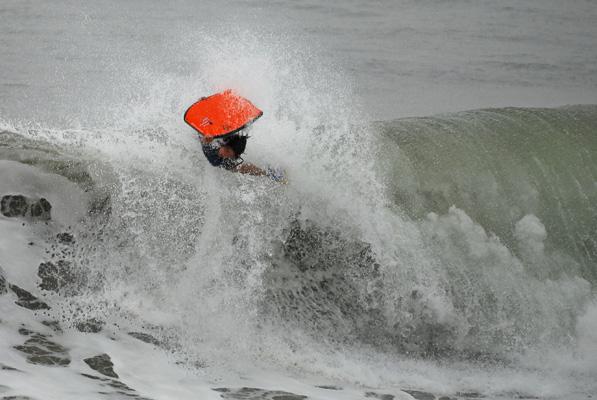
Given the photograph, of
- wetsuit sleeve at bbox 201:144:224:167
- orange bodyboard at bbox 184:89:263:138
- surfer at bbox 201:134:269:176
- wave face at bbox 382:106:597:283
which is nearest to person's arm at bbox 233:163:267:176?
surfer at bbox 201:134:269:176

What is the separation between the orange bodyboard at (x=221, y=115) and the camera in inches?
227

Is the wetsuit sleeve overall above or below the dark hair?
below

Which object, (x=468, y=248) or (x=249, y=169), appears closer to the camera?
(x=249, y=169)

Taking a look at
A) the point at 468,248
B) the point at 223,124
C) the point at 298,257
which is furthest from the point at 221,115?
the point at 468,248

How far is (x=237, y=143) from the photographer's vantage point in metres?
5.89

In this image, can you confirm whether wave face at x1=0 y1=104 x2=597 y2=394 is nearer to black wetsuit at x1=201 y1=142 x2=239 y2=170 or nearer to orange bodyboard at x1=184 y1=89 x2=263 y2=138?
black wetsuit at x1=201 y1=142 x2=239 y2=170

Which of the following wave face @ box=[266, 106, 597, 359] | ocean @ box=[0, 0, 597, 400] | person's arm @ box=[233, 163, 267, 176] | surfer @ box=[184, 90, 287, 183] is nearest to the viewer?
ocean @ box=[0, 0, 597, 400]

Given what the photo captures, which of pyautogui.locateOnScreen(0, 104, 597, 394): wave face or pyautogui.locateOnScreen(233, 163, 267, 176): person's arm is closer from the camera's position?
pyautogui.locateOnScreen(0, 104, 597, 394): wave face

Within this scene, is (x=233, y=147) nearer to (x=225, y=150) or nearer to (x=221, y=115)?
(x=225, y=150)

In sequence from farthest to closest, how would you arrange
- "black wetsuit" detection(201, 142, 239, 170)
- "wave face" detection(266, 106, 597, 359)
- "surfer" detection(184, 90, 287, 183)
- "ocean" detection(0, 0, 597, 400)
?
"wave face" detection(266, 106, 597, 359), "black wetsuit" detection(201, 142, 239, 170), "surfer" detection(184, 90, 287, 183), "ocean" detection(0, 0, 597, 400)

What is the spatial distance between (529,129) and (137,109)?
4.42 m

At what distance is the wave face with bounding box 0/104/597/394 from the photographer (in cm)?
598

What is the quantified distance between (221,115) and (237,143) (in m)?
0.25

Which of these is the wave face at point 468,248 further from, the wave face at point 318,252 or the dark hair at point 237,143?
the dark hair at point 237,143
